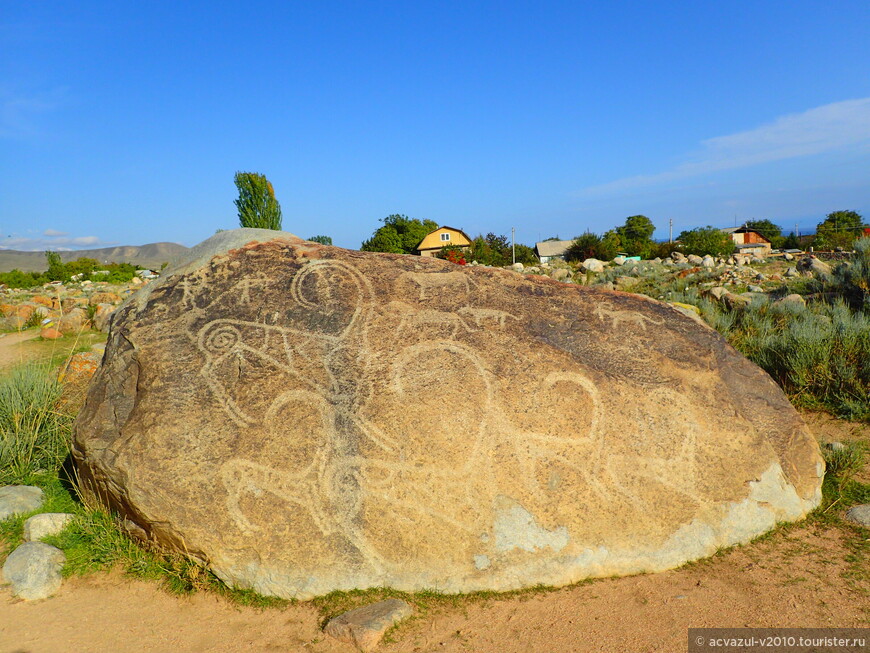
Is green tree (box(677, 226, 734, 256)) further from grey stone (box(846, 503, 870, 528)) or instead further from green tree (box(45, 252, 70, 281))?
green tree (box(45, 252, 70, 281))

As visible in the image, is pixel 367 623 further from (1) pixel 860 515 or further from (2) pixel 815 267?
(2) pixel 815 267

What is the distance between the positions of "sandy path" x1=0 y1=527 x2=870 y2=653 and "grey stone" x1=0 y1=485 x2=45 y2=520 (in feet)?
2.88

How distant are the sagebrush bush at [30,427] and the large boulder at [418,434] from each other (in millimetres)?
1381

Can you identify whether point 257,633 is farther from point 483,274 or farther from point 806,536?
point 806,536

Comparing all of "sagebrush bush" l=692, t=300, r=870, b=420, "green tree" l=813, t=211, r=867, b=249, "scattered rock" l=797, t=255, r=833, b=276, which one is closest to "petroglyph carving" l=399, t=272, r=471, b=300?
"sagebrush bush" l=692, t=300, r=870, b=420

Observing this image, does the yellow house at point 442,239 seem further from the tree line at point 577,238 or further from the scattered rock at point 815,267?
the scattered rock at point 815,267

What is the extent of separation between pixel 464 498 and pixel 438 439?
333mm

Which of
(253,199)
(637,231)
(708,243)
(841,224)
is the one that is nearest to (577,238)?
(708,243)

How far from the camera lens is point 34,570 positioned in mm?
3266

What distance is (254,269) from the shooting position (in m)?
3.78

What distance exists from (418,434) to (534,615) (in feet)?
3.44

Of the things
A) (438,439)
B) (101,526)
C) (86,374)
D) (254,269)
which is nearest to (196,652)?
(101,526)

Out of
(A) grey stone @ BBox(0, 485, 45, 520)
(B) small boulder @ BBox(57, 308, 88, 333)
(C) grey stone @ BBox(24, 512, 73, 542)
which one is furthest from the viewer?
(B) small boulder @ BBox(57, 308, 88, 333)

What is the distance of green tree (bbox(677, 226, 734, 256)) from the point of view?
31891 millimetres
